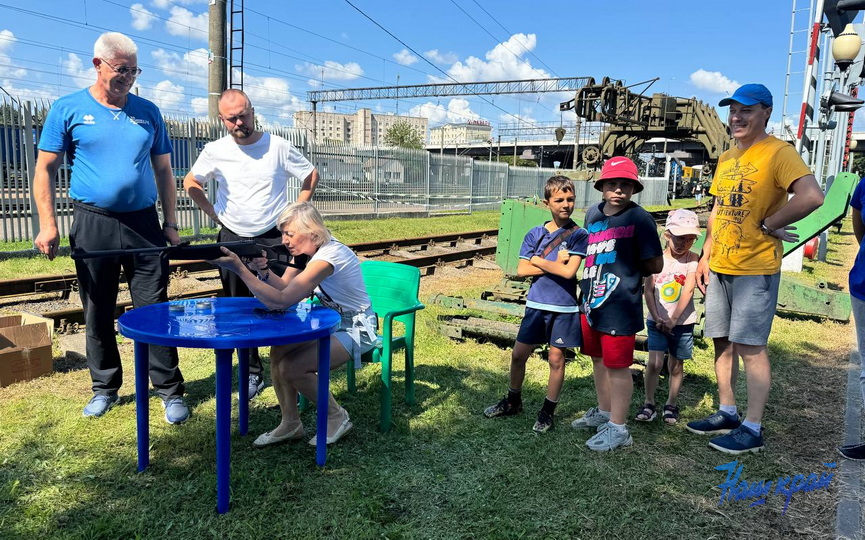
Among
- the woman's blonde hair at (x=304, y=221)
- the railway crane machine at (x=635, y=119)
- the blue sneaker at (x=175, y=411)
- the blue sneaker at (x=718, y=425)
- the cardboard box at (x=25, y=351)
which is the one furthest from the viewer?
the railway crane machine at (x=635, y=119)

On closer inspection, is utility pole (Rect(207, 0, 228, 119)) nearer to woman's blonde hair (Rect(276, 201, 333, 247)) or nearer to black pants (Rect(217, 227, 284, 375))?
black pants (Rect(217, 227, 284, 375))

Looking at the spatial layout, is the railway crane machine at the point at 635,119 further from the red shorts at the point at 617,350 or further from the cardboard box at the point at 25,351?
the cardboard box at the point at 25,351

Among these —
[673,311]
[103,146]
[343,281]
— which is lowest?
[673,311]

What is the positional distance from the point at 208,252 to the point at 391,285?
157 centimetres

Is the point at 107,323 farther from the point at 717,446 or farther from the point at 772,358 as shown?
the point at 772,358

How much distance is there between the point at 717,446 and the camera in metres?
3.64

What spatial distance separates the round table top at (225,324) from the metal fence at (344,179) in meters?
3.79

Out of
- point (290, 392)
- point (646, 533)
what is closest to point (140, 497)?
point (290, 392)

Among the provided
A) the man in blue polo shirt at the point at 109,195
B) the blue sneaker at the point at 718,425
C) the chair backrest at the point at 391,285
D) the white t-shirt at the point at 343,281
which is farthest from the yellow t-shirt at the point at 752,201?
the man in blue polo shirt at the point at 109,195

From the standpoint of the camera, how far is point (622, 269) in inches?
135

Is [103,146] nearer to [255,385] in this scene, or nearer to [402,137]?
[255,385]

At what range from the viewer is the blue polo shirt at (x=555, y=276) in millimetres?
3627

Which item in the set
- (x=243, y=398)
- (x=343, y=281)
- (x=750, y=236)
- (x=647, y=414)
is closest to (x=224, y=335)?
(x=343, y=281)

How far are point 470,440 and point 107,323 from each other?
2452 millimetres
